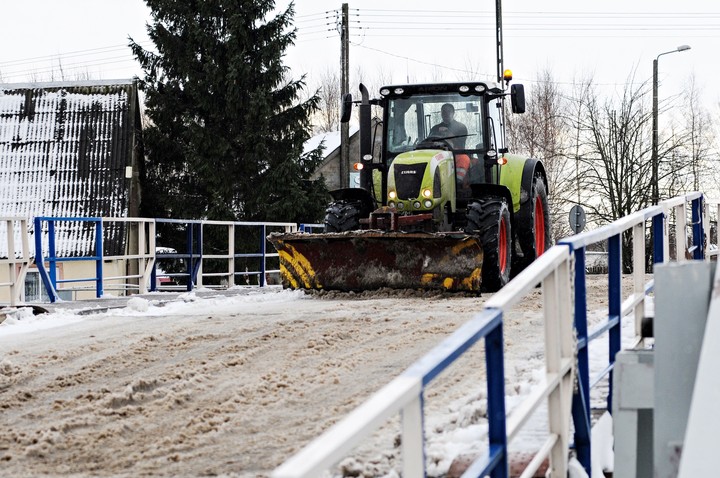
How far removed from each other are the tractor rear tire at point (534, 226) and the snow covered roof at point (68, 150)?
15.4 meters

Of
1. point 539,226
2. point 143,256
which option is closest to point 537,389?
point 539,226

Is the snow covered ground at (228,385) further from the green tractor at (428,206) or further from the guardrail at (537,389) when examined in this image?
the green tractor at (428,206)

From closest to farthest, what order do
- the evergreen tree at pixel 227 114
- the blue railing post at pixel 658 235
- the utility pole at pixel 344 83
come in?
the blue railing post at pixel 658 235 → the utility pole at pixel 344 83 → the evergreen tree at pixel 227 114

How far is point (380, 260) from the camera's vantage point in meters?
12.0

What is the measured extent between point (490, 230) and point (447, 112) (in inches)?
70.0

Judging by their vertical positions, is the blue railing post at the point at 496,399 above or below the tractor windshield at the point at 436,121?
below

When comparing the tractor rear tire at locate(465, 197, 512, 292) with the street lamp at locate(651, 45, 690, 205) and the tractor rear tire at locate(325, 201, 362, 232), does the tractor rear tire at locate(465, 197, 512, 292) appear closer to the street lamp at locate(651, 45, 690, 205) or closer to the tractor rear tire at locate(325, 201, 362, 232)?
the tractor rear tire at locate(325, 201, 362, 232)

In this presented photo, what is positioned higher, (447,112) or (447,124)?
(447,112)

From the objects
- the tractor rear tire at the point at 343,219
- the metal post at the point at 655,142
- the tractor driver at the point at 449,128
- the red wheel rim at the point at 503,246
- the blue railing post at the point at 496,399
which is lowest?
the blue railing post at the point at 496,399

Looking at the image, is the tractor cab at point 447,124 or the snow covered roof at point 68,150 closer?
the tractor cab at point 447,124

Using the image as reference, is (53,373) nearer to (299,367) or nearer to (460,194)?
(299,367)

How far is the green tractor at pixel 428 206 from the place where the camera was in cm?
1172

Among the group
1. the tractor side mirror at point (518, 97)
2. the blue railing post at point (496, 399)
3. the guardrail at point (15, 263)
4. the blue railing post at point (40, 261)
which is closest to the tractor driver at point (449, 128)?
the tractor side mirror at point (518, 97)

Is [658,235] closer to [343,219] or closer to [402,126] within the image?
[343,219]
